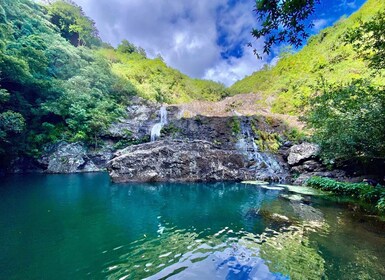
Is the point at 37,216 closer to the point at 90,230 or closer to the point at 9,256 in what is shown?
the point at 90,230

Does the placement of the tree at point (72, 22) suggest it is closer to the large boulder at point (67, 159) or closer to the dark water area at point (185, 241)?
the large boulder at point (67, 159)

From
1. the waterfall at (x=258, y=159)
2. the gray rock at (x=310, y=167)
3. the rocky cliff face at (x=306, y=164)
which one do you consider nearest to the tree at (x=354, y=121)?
the rocky cliff face at (x=306, y=164)

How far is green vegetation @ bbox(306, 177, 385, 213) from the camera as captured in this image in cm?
1178

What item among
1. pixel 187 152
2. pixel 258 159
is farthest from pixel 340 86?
pixel 187 152

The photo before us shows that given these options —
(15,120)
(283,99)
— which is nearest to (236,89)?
(283,99)

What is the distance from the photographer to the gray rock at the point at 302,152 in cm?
2176

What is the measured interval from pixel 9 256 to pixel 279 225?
8096 millimetres

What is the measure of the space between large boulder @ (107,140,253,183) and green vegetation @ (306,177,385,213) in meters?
6.36

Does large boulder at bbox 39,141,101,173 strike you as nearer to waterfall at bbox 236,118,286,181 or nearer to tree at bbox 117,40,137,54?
waterfall at bbox 236,118,286,181

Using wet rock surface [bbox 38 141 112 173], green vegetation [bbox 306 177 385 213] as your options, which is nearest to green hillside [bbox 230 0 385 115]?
green vegetation [bbox 306 177 385 213]

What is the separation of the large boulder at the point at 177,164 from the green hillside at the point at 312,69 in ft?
65.9

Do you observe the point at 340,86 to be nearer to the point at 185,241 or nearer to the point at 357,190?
the point at 357,190

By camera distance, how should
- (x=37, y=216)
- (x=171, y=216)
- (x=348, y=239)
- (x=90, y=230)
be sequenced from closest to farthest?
1. (x=348, y=239)
2. (x=90, y=230)
3. (x=37, y=216)
4. (x=171, y=216)

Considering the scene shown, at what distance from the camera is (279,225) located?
26.7ft
